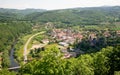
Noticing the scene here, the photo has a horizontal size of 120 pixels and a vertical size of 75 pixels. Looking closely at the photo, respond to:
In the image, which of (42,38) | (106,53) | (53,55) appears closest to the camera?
(53,55)

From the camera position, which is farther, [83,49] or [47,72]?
[83,49]

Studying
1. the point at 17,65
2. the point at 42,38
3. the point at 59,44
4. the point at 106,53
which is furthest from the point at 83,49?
the point at 106,53

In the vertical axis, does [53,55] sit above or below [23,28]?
above

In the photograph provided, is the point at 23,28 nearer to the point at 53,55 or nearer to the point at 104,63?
the point at 104,63

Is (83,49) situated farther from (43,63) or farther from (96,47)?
(43,63)

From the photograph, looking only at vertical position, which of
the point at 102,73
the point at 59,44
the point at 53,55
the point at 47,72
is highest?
the point at 53,55

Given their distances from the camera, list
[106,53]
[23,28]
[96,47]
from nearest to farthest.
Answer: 1. [106,53]
2. [96,47]
3. [23,28]

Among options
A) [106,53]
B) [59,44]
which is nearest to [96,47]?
[59,44]

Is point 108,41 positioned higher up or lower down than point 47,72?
lower down

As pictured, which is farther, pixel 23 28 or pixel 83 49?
pixel 23 28
